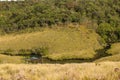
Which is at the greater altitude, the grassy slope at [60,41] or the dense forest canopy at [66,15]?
the dense forest canopy at [66,15]

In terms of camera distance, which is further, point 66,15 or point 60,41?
point 66,15

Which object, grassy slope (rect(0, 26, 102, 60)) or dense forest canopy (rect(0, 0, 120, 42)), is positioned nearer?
grassy slope (rect(0, 26, 102, 60))

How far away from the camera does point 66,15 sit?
158 metres

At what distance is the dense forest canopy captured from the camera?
5999 inches

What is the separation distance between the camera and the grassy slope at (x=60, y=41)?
122 metres

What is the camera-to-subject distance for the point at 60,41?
13350 centimetres

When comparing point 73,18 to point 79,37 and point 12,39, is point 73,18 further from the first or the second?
point 12,39

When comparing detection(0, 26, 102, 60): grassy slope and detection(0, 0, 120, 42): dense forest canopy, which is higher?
detection(0, 0, 120, 42): dense forest canopy

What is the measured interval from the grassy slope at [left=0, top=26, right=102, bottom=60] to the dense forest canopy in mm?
8521

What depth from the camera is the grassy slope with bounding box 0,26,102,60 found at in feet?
401

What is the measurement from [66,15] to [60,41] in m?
28.5

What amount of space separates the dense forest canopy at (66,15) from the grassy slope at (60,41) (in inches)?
335

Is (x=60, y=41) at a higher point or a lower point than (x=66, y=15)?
lower

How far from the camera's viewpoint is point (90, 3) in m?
176
